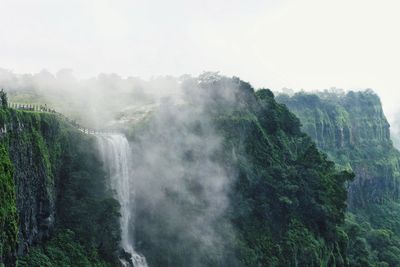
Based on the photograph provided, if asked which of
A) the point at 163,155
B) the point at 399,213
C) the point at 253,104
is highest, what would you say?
the point at 253,104

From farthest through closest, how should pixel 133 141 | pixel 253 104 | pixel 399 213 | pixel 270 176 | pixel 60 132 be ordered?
pixel 399 213 < pixel 253 104 < pixel 270 176 < pixel 133 141 < pixel 60 132

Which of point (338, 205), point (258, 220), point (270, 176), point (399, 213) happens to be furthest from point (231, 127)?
point (399, 213)

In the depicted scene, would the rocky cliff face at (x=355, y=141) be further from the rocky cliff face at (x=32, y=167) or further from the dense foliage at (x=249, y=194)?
the rocky cliff face at (x=32, y=167)

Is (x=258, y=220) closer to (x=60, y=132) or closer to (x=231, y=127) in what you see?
(x=231, y=127)

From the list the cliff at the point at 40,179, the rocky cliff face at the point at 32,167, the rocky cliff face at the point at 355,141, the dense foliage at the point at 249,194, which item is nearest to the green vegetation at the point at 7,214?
the cliff at the point at 40,179

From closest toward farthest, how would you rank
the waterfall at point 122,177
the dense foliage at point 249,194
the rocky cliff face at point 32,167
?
the rocky cliff face at point 32,167 < the waterfall at point 122,177 < the dense foliage at point 249,194

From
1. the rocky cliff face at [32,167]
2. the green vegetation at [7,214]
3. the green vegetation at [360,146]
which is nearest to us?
the green vegetation at [7,214]

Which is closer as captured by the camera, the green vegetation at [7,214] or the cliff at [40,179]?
the green vegetation at [7,214]
